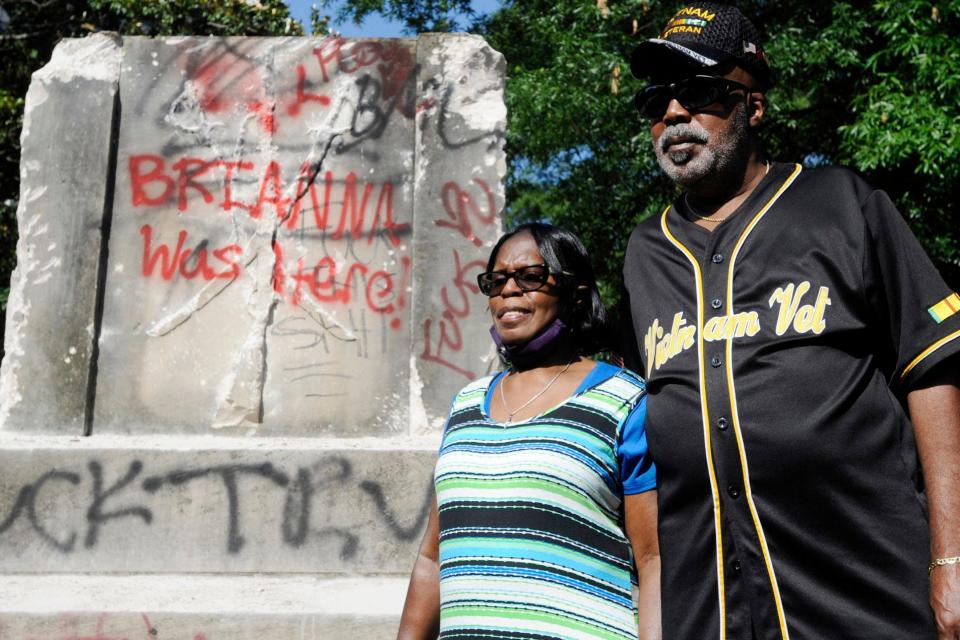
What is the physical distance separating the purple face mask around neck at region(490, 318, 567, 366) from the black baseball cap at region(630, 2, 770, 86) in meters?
0.70

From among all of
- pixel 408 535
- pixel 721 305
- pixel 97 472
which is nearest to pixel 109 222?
pixel 97 472

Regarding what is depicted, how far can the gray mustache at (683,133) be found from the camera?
246cm

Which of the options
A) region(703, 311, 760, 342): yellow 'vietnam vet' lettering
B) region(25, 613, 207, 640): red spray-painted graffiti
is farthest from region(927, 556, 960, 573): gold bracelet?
region(25, 613, 207, 640): red spray-painted graffiti

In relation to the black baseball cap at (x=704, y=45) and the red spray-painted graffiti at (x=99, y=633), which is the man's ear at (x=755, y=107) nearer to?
the black baseball cap at (x=704, y=45)

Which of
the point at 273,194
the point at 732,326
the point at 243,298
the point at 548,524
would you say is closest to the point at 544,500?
the point at 548,524

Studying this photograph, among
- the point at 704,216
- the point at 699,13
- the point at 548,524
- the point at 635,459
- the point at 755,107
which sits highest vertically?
the point at 699,13

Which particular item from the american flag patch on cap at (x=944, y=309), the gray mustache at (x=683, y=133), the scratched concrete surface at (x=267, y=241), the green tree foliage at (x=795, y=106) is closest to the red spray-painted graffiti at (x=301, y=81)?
the scratched concrete surface at (x=267, y=241)

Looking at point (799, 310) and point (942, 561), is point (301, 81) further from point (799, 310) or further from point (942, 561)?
point (942, 561)

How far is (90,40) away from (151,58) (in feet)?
0.96

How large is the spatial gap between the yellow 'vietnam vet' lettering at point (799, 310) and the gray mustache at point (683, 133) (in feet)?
1.52

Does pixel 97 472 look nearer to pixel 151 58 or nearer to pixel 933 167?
pixel 151 58

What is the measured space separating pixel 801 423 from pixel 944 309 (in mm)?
381

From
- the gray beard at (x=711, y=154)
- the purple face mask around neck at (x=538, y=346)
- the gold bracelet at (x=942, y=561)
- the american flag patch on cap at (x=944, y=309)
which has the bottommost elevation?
the gold bracelet at (x=942, y=561)

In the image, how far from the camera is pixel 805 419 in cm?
212
